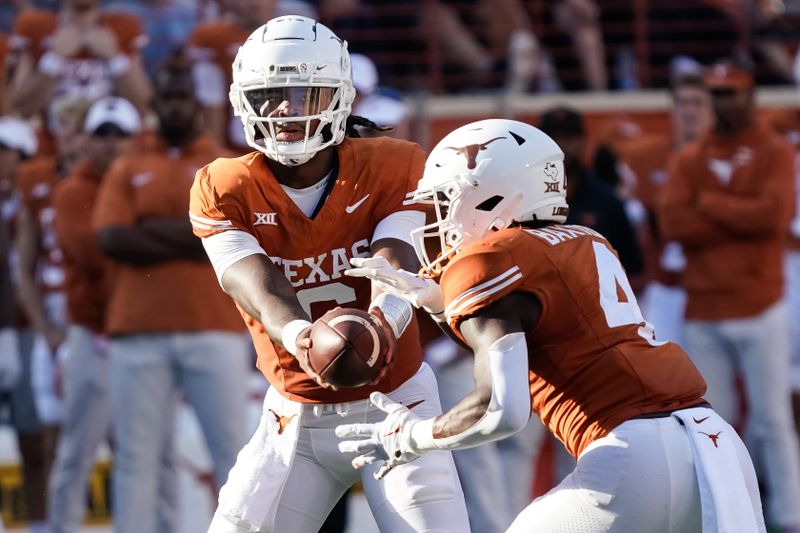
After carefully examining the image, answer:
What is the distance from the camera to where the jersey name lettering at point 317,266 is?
13.2ft

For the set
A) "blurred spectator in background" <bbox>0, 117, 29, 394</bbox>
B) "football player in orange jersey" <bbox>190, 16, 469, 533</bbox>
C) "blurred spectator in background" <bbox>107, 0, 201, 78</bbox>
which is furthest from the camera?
"blurred spectator in background" <bbox>107, 0, 201, 78</bbox>

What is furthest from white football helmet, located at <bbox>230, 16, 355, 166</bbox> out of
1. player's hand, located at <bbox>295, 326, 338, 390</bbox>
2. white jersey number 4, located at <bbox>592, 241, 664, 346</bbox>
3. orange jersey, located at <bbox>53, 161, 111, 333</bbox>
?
orange jersey, located at <bbox>53, 161, 111, 333</bbox>

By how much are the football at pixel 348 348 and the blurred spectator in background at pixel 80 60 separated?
172 inches

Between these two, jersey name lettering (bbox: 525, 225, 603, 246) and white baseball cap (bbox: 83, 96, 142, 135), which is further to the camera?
white baseball cap (bbox: 83, 96, 142, 135)

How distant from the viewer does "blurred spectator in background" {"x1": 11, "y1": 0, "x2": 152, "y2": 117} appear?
7859mm

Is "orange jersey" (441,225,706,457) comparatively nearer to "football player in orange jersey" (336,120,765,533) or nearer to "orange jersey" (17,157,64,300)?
"football player in orange jersey" (336,120,765,533)

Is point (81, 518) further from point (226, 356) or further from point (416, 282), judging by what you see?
point (416, 282)

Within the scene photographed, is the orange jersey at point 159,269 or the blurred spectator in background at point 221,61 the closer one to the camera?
the orange jersey at point 159,269

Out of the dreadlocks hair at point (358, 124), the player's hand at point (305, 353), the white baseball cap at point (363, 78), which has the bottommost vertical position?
the player's hand at point (305, 353)

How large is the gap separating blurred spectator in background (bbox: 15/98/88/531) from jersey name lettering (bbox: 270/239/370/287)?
3.43 m

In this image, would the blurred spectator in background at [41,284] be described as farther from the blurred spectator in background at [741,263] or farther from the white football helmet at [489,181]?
the white football helmet at [489,181]

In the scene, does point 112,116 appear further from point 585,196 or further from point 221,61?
point 585,196

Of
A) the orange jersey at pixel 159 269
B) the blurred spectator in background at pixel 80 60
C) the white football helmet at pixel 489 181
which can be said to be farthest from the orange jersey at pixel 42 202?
the white football helmet at pixel 489 181

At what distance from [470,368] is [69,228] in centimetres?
198
